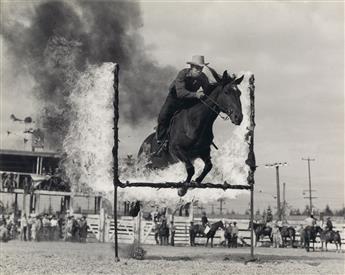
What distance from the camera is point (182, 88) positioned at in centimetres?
1045

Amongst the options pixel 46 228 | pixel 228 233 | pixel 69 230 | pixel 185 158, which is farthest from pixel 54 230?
pixel 185 158

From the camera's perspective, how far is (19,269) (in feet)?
36.9

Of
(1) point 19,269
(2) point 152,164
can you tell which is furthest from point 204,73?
(1) point 19,269

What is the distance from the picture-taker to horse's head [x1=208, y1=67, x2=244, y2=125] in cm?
1007

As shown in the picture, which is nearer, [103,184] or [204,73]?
[204,73]

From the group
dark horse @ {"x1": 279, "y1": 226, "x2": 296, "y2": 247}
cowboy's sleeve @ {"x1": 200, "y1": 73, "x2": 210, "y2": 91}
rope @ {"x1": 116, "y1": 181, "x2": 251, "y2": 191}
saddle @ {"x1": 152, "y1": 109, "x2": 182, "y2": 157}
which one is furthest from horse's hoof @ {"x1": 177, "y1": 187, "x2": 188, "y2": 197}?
dark horse @ {"x1": 279, "y1": 226, "x2": 296, "y2": 247}

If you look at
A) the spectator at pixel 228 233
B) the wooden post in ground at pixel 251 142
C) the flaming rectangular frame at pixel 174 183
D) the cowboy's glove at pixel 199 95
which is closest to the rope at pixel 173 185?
the flaming rectangular frame at pixel 174 183

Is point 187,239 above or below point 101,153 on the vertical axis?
below

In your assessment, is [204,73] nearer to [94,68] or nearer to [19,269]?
[94,68]

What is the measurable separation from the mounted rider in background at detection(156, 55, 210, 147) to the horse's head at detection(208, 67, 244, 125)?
0.32m

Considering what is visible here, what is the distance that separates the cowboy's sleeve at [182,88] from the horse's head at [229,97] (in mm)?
552

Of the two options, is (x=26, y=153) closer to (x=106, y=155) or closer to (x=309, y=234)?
(x=309, y=234)

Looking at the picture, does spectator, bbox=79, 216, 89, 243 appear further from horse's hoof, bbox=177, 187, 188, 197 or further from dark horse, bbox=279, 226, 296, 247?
horse's hoof, bbox=177, 187, 188, 197

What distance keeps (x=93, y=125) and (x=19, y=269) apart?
134 inches
